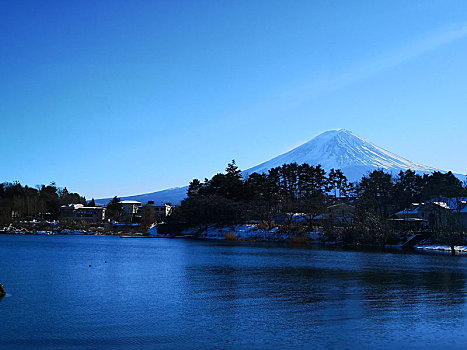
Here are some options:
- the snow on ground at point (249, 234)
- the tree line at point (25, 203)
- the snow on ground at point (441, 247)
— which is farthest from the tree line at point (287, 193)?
the tree line at point (25, 203)

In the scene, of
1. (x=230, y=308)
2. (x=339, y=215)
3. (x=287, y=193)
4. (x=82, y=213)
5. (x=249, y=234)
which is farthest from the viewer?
(x=82, y=213)

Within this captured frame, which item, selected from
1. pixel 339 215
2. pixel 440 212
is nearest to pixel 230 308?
pixel 440 212

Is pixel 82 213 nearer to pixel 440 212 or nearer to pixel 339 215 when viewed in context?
pixel 339 215

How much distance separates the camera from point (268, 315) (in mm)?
15102

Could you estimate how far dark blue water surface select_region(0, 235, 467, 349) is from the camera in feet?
39.7

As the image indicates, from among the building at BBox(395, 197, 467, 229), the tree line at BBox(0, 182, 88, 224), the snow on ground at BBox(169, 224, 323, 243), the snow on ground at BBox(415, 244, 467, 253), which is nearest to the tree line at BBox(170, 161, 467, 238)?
the snow on ground at BBox(169, 224, 323, 243)

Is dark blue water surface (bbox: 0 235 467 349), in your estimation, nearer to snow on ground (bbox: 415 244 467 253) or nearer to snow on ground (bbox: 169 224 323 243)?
snow on ground (bbox: 415 244 467 253)

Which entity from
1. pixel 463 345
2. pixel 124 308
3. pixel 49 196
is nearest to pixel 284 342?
pixel 463 345

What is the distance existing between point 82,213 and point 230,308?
112 meters

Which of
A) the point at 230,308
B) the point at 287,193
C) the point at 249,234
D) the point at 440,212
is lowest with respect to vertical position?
the point at 230,308

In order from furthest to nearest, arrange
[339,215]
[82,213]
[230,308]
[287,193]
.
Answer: [82,213] < [287,193] < [339,215] < [230,308]

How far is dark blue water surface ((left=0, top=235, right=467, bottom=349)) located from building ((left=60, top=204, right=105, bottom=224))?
95090mm

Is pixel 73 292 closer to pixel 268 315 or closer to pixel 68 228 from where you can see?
pixel 268 315

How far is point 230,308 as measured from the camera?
637 inches
